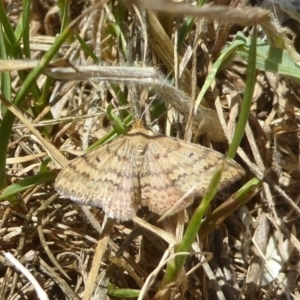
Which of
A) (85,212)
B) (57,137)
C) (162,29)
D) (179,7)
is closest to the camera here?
(179,7)

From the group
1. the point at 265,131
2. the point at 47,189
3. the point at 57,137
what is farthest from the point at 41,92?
the point at 265,131

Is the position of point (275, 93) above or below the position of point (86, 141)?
above

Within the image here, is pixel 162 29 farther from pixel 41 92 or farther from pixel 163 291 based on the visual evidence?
pixel 163 291

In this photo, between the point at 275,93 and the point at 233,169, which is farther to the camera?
the point at 275,93

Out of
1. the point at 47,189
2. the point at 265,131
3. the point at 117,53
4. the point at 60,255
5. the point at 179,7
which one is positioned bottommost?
the point at 60,255

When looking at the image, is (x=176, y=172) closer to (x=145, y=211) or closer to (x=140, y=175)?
(x=140, y=175)

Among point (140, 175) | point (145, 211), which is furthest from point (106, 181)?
point (145, 211)
